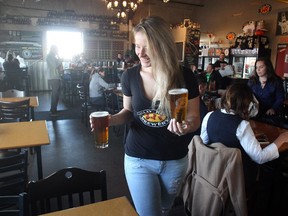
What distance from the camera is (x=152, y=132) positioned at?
1356 mm

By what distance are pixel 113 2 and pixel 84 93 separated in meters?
3.37

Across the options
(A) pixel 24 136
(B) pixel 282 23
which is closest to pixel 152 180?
(A) pixel 24 136

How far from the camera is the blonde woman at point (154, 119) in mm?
1262

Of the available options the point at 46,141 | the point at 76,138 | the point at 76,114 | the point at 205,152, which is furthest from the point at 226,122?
the point at 76,114

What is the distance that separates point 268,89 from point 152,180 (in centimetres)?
292

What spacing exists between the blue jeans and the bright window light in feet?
37.4

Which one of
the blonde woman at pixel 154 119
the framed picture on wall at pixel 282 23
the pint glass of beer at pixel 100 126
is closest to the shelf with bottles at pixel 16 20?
the framed picture on wall at pixel 282 23

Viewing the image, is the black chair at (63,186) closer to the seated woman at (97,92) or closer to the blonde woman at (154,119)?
the blonde woman at (154,119)

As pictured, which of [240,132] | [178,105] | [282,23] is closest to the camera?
[178,105]

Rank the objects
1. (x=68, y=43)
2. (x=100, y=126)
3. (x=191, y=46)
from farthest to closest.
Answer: (x=68, y=43) → (x=191, y=46) → (x=100, y=126)

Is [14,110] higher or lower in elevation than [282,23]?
lower

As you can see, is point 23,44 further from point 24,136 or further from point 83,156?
point 24,136

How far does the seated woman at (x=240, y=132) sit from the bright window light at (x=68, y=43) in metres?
10.9

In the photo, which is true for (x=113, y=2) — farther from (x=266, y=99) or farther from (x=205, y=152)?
(x=205, y=152)
